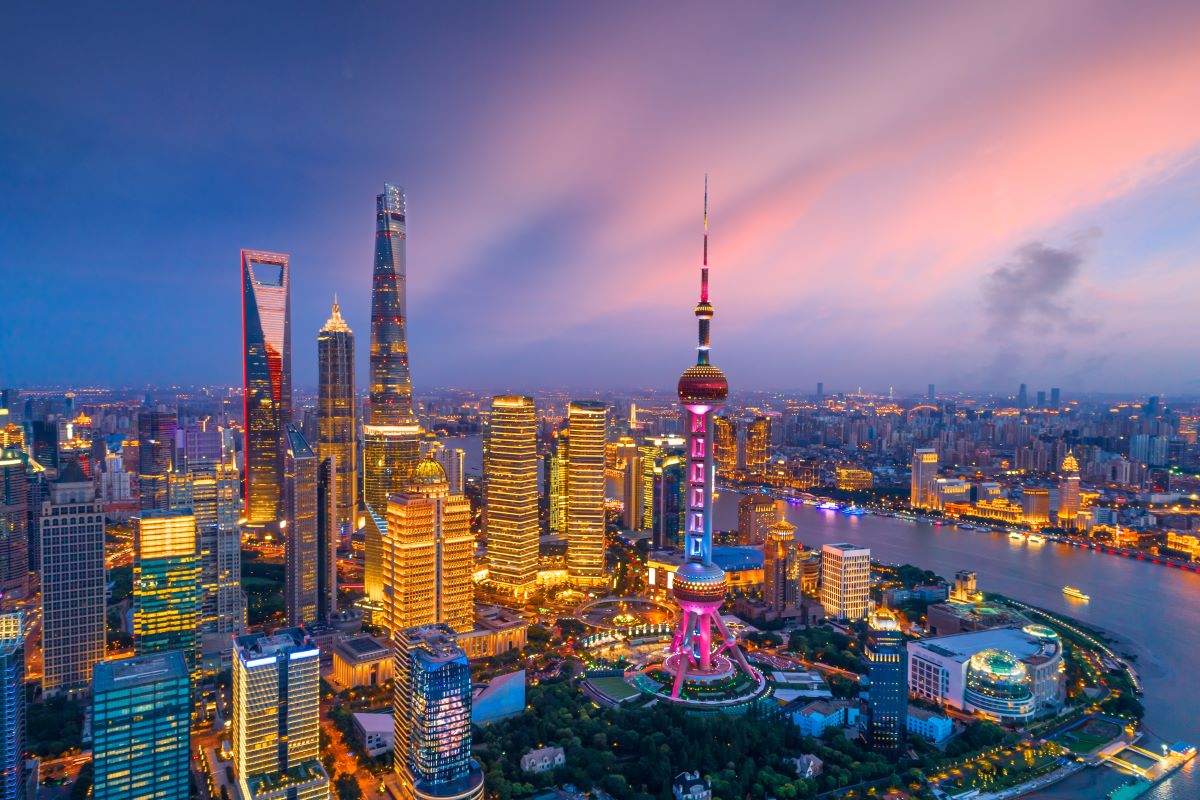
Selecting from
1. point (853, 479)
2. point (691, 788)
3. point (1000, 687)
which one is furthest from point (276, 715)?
point (853, 479)

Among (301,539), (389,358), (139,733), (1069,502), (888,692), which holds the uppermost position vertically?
(389,358)

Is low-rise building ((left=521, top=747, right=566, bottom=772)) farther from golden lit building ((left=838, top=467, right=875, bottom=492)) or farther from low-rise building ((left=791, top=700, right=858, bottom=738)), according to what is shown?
golden lit building ((left=838, top=467, right=875, bottom=492))

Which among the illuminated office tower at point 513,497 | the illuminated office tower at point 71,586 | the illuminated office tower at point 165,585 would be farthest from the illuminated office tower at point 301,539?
the illuminated office tower at point 513,497

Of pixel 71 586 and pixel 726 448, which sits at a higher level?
pixel 726 448

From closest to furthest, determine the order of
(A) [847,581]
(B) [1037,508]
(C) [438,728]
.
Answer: (C) [438,728] → (A) [847,581] → (B) [1037,508]

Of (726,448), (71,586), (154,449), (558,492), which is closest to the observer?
(71,586)

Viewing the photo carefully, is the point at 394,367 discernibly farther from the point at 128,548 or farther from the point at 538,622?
the point at 538,622

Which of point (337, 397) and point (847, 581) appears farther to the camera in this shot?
point (337, 397)

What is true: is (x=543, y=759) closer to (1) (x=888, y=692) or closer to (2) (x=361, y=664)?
(2) (x=361, y=664)
